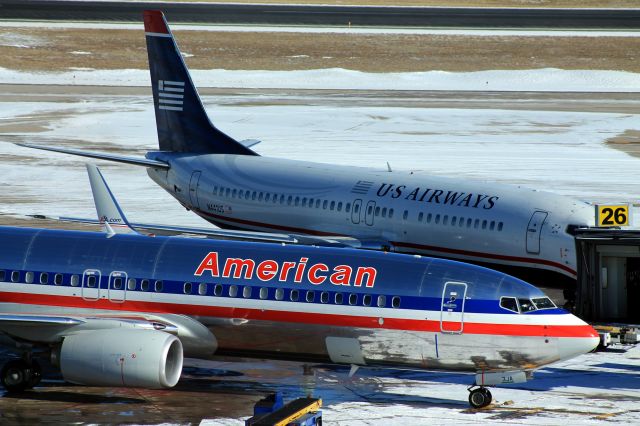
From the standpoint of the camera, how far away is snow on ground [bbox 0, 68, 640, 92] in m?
100

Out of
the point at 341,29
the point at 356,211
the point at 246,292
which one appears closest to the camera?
the point at 246,292

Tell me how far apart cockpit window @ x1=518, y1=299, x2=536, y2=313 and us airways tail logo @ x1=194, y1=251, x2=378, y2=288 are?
314cm

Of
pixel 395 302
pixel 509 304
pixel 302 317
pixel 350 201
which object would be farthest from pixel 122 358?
pixel 350 201

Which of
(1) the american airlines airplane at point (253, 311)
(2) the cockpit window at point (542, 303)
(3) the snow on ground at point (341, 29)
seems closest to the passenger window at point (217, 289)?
(1) the american airlines airplane at point (253, 311)

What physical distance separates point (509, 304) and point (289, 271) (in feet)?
15.7

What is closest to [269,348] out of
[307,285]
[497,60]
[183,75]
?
[307,285]

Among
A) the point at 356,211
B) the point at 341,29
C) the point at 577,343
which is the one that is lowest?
the point at 577,343

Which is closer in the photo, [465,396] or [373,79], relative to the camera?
[465,396]

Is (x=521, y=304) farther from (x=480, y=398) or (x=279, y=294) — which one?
(x=279, y=294)

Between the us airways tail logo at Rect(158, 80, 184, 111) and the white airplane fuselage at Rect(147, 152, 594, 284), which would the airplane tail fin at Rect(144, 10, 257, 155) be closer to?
the us airways tail logo at Rect(158, 80, 184, 111)

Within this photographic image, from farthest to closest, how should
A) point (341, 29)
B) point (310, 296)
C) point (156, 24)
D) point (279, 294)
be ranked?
point (341, 29), point (156, 24), point (279, 294), point (310, 296)

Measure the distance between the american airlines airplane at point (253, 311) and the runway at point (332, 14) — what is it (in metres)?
95.9

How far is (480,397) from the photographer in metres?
25.1

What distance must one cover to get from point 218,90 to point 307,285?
236ft
